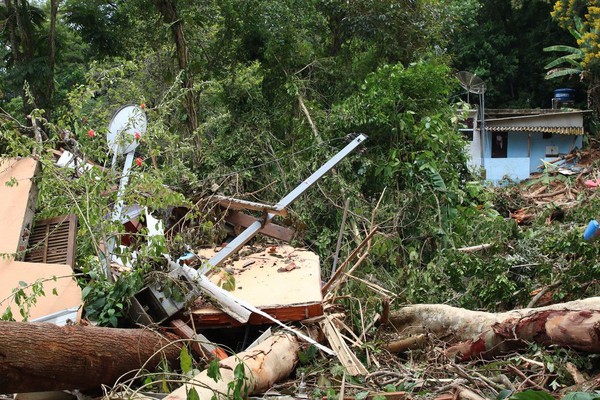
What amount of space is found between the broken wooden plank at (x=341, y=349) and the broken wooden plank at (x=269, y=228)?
1681mm

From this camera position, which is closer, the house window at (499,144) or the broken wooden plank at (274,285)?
the broken wooden plank at (274,285)

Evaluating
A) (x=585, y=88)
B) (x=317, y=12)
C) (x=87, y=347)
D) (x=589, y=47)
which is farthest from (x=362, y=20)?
(x=585, y=88)

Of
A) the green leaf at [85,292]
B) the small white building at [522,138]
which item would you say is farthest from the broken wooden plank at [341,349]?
the small white building at [522,138]

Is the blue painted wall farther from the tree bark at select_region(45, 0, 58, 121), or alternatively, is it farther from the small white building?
the tree bark at select_region(45, 0, 58, 121)

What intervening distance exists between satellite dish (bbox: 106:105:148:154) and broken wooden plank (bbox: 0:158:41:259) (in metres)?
0.64

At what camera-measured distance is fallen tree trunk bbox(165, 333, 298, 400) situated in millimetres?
3283

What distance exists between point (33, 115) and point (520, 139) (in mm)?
18981

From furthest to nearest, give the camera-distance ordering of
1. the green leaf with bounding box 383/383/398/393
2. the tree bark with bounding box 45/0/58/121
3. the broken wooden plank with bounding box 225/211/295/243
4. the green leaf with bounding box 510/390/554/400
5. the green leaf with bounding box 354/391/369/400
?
the tree bark with bounding box 45/0/58/121
the broken wooden plank with bounding box 225/211/295/243
the green leaf with bounding box 383/383/398/393
the green leaf with bounding box 354/391/369/400
the green leaf with bounding box 510/390/554/400

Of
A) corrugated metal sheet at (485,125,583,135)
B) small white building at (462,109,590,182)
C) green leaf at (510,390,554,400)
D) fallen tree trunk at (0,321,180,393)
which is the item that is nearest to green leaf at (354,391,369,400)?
green leaf at (510,390,554,400)

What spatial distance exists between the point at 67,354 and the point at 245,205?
3012mm

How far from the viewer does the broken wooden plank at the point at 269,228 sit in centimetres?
631

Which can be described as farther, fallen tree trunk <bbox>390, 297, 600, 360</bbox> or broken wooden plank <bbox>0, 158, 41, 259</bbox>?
broken wooden plank <bbox>0, 158, 41, 259</bbox>

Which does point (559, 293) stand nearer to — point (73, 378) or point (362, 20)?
point (73, 378)

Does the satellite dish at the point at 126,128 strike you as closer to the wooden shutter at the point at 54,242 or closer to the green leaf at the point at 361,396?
the wooden shutter at the point at 54,242
